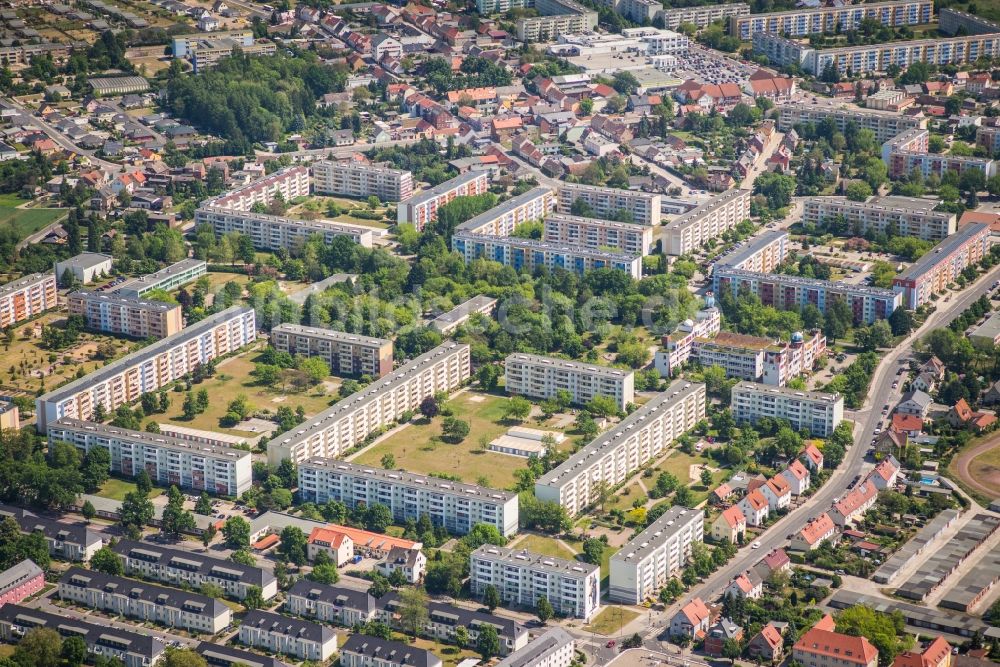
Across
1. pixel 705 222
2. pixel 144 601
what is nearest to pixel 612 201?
pixel 705 222

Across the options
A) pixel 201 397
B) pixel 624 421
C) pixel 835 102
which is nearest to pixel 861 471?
pixel 624 421

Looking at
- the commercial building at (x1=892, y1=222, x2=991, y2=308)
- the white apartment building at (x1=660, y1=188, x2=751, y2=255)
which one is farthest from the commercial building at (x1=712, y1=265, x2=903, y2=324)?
the white apartment building at (x1=660, y1=188, x2=751, y2=255)

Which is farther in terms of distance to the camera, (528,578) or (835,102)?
(835,102)

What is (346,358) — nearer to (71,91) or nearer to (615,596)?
(615,596)

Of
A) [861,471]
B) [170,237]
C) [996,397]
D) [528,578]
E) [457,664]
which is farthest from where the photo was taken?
[170,237]

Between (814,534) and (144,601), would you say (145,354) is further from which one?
(814,534)

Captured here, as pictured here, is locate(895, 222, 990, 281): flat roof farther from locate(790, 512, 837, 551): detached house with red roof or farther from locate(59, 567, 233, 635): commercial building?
locate(59, 567, 233, 635): commercial building
